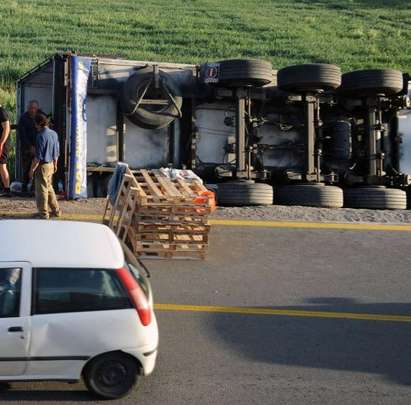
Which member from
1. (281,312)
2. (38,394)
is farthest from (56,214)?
(38,394)

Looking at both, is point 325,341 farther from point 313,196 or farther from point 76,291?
point 313,196

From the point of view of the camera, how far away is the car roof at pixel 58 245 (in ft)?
18.9

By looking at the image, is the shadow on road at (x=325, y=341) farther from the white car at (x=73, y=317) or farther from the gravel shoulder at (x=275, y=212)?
the gravel shoulder at (x=275, y=212)

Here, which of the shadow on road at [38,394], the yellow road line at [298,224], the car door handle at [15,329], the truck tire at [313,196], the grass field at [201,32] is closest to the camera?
the car door handle at [15,329]

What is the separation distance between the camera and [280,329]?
7883 millimetres

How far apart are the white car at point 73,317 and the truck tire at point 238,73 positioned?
880 cm

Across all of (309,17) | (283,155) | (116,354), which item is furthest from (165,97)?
(309,17)

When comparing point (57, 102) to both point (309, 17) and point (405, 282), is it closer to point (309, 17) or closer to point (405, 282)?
point (405, 282)

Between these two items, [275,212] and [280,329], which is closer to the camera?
[280,329]

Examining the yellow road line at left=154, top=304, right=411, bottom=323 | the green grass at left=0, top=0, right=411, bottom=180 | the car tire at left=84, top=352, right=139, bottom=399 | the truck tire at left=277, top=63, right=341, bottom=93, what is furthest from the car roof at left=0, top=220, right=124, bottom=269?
the green grass at left=0, top=0, right=411, bottom=180

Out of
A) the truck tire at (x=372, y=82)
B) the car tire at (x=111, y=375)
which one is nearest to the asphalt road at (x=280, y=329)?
the car tire at (x=111, y=375)

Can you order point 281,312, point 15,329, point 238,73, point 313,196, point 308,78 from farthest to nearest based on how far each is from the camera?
point 308,78 < point 238,73 < point 313,196 < point 281,312 < point 15,329

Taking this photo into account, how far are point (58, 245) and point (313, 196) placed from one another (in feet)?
28.9

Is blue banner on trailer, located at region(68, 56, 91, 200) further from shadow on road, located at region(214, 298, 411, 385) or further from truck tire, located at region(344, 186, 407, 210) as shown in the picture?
shadow on road, located at region(214, 298, 411, 385)
